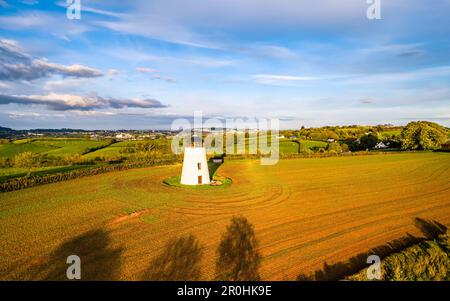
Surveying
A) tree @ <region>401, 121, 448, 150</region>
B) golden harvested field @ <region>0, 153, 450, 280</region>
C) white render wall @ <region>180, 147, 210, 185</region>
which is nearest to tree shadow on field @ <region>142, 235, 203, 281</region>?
golden harvested field @ <region>0, 153, 450, 280</region>

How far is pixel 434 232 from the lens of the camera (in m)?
15.3

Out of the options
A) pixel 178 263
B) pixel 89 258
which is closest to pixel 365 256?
pixel 178 263

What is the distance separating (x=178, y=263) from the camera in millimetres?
11641

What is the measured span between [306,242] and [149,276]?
7.70 metres

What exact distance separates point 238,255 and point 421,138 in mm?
67177

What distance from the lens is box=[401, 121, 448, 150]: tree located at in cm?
6238

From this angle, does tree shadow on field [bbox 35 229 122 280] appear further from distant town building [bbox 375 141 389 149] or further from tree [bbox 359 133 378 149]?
distant town building [bbox 375 141 389 149]

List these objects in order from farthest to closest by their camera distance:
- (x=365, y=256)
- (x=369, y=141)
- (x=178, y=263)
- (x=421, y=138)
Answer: (x=369, y=141)
(x=421, y=138)
(x=365, y=256)
(x=178, y=263)

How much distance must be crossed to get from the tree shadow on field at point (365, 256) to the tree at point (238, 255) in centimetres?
199

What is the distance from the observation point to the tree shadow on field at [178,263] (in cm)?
1058

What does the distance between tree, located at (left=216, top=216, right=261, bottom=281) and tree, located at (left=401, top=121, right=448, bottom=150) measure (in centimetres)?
6389

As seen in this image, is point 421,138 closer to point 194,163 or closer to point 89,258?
point 194,163

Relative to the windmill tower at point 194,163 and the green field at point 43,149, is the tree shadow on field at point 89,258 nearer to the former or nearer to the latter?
the windmill tower at point 194,163
